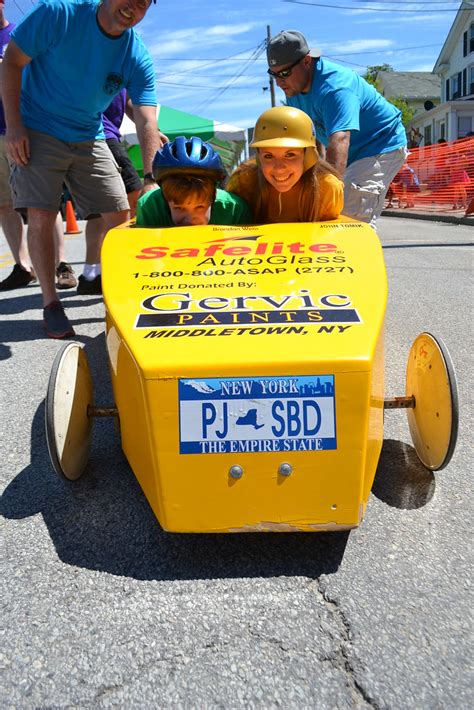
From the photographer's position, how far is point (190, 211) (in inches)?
117

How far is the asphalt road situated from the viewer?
1.44 metres

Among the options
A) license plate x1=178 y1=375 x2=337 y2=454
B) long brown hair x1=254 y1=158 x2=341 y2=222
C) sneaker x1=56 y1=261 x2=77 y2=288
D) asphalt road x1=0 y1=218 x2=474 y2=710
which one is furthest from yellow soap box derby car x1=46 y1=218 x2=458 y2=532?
sneaker x1=56 y1=261 x2=77 y2=288

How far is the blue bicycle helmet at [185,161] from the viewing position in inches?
111

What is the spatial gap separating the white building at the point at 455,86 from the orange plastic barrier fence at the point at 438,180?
13711 millimetres

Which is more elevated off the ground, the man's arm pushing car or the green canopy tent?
the green canopy tent

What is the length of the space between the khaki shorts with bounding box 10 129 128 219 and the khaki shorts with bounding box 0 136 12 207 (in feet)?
4.27

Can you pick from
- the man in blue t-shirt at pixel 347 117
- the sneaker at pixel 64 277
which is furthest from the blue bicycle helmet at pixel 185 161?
the sneaker at pixel 64 277

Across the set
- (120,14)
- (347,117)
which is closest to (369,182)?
(347,117)

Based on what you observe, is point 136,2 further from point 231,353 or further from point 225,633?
point 225,633

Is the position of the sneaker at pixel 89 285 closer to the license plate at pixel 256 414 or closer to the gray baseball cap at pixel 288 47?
the gray baseball cap at pixel 288 47

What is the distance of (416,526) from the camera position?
206 centimetres

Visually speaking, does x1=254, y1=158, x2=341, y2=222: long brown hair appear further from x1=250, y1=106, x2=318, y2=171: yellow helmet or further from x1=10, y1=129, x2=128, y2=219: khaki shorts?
x1=10, y1=129, x2=128, y2=219: khaki shorts

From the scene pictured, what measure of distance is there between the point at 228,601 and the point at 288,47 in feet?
10.8

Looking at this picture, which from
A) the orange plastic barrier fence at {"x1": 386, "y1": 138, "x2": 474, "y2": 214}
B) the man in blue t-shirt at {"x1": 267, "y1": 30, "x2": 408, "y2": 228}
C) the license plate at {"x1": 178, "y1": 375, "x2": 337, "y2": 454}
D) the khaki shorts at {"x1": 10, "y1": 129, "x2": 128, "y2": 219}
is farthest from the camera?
the orange plastic barrier fence at {"x1": 386, "y1": 138, "x2": 474, "y2": 214}
